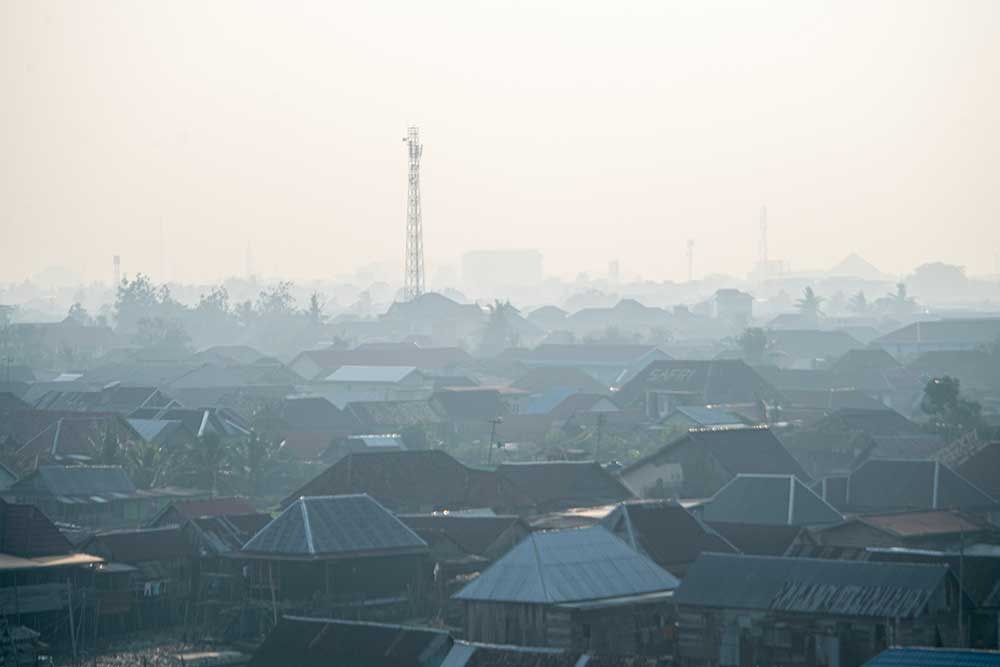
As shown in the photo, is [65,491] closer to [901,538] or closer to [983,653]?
[901,538]

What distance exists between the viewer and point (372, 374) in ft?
257

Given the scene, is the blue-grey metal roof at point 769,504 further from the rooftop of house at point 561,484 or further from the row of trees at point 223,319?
the row of trees at point 223,319

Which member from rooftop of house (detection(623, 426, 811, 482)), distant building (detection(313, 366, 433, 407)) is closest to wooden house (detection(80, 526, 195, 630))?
rooftop of house (detection(623, 426, 811, 482))

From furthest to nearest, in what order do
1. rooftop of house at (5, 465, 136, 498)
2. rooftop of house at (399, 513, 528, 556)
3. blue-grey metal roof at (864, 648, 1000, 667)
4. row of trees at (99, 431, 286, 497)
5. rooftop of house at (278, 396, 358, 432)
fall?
rooftop of house at (278, 396, 358, 432), row of trees at (99, 431, 286, 497), rooftop of house at (5, 465, 136, 498), rooftop of house at (399, 513, 528, 556), blue-grey metal roof at (864, 648, 1000, 667)

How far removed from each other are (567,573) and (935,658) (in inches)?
314

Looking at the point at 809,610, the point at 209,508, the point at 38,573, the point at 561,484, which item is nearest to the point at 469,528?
the point at 561,484

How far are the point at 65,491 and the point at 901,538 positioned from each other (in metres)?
20.0

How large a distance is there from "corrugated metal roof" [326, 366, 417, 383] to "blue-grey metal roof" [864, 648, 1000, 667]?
54543mm

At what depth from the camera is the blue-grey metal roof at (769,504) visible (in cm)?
3703

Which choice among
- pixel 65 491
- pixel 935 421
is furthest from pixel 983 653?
pixel 935 421

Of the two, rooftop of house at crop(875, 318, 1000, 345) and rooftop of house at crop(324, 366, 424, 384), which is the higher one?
rooftop of house at crop(875, 318, 1000, 345)

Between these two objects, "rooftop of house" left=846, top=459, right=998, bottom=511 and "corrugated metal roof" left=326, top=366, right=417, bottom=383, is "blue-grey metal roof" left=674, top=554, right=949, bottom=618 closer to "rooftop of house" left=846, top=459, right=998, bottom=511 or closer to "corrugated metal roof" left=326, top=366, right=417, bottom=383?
"rooftop of house" left=846, top=459, right=998, bottom=511

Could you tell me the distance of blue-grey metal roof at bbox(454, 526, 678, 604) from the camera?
28141 mm

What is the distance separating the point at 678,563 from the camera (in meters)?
32.7
